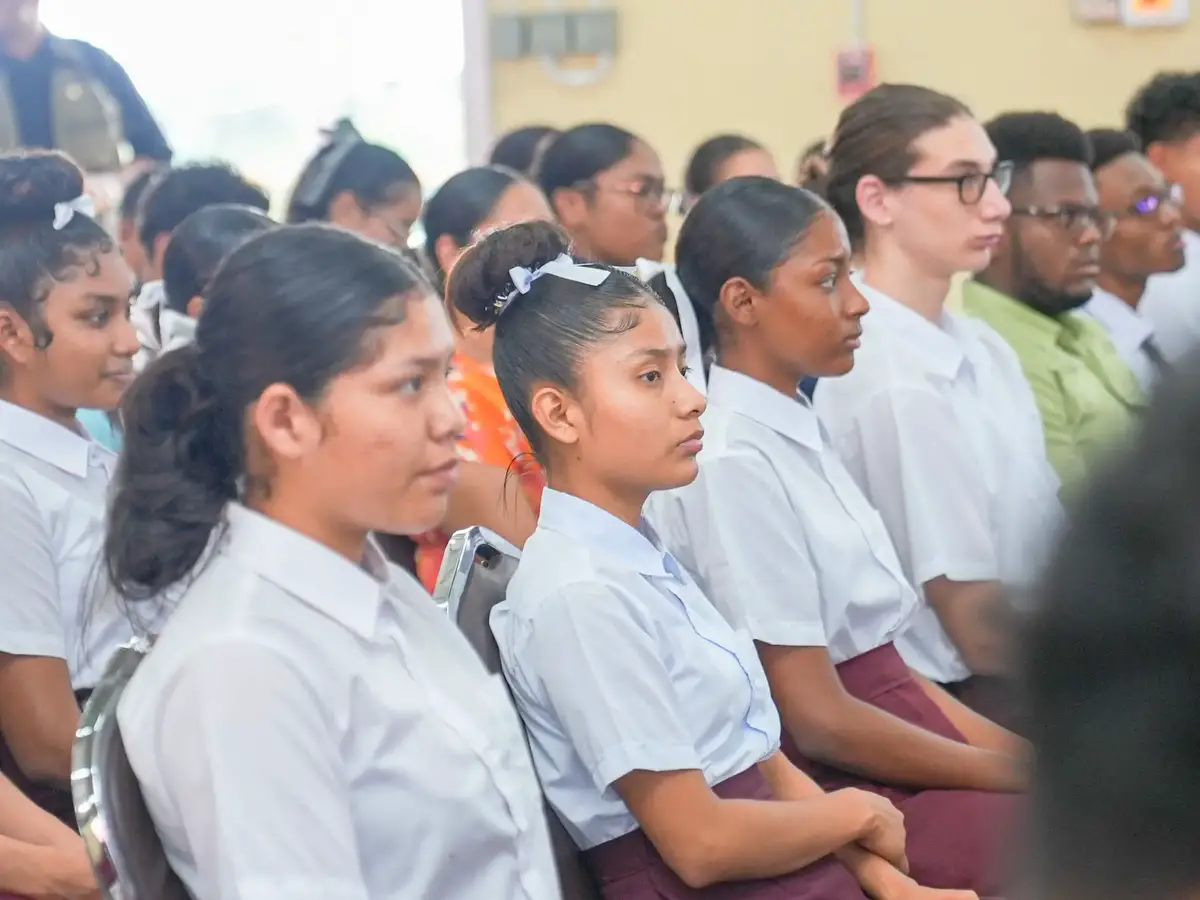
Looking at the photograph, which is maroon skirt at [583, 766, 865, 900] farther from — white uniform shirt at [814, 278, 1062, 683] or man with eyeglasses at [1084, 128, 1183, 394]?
man with eyeglasses at [1084, 128, 1183, 394]

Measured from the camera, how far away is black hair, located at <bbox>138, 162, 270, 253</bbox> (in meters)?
2.72

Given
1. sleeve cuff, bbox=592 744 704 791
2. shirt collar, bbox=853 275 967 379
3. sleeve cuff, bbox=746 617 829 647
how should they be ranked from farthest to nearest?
shirt collar, bbox=853 275 967 379 < sleeve cuff, bbox=746 617 829 647 < sleeve cuff, bbox=592 744 704 791

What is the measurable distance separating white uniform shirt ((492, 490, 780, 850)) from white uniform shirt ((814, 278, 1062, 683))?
0.52 meters

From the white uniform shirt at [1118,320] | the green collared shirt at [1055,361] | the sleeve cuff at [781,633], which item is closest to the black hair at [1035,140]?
the green collared shirt at [1055,361]

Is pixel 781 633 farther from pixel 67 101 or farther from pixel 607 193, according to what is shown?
pixel 67 101

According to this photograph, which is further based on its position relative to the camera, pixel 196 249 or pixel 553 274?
pixel 196 249

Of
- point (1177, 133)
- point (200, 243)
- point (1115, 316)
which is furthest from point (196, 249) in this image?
point (1177, 133)

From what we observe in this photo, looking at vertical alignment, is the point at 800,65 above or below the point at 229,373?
below

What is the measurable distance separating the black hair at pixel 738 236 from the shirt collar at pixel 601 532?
0.51m

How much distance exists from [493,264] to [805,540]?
488 mm

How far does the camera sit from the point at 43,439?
5.66ft

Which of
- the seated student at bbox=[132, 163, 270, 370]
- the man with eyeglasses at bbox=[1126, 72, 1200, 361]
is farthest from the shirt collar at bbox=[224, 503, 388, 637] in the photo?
the man with eyeglasses at bbox=[1126, 72, 1200, 361]

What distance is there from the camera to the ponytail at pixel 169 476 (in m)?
1.23

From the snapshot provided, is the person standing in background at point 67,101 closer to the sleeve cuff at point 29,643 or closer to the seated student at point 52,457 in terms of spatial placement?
the seated student at point 52,457
